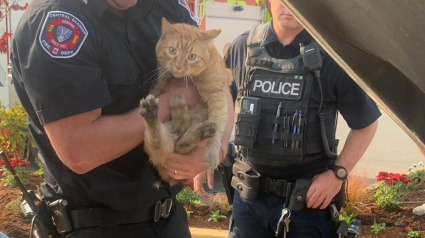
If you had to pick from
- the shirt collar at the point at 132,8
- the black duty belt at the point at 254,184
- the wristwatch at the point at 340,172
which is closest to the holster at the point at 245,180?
the black duty belt at the point at 254,184

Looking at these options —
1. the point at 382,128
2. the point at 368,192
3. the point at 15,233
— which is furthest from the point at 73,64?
the point at 382,128

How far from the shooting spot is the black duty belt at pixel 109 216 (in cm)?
185

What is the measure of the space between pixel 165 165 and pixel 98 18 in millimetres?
694

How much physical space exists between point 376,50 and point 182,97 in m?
1.22

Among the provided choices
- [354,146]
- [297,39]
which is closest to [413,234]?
[354,146]

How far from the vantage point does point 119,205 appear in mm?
1860

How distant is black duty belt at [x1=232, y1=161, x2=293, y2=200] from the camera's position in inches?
108

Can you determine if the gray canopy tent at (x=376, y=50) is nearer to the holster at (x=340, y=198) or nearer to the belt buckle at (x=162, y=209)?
the belt buckle at (x=162, y=209)

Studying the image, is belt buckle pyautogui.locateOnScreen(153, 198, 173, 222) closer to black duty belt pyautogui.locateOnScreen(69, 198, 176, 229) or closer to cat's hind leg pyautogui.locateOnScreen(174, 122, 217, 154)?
black duty belt pyautogui.locateOnScreen(69, 198, 176, 229)

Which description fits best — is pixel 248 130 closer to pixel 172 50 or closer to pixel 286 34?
pixel 286 34

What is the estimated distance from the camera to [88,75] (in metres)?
1.57

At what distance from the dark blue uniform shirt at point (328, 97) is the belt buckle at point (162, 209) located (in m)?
0.94

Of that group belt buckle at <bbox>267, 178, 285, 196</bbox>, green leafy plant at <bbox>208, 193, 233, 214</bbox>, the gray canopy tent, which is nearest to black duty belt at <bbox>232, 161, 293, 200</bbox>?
belt buckle at <bbox>267, 178, 285, 196</bbox>

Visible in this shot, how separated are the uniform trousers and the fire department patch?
67.1 inches
